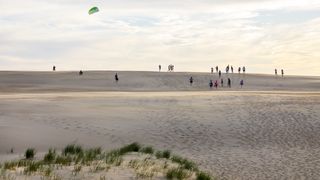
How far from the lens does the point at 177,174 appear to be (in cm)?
1008

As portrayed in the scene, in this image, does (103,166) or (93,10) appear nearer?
(103,166)

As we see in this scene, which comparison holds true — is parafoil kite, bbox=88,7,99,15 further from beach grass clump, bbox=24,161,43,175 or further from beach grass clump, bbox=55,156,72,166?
beach grass clump, bbox=24,161,43,175

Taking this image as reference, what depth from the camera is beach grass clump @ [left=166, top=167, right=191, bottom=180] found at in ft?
32.5

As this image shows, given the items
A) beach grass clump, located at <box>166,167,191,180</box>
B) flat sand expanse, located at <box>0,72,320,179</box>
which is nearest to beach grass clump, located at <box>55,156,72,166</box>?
beach grass clump, located at <box>166,167,191,180</box>

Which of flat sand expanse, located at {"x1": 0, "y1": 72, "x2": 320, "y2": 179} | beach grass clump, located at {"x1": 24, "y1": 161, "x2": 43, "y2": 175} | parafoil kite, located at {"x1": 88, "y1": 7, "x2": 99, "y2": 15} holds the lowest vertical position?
flat sand expanse, located at {"x1": 0, "y1": 72, "x2": 320, "y2": 179}

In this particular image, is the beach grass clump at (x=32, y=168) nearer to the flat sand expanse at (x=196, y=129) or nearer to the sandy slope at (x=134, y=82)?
the flat sand expanse at (x=196, y=129)

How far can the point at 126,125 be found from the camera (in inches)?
786

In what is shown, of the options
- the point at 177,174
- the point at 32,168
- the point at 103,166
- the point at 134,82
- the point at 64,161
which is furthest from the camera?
the point at 134,82

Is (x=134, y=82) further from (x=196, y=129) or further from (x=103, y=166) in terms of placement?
(x=103, y=166)

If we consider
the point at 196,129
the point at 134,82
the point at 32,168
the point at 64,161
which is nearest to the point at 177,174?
the point at 64,161

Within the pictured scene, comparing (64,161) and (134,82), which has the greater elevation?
(134,82)

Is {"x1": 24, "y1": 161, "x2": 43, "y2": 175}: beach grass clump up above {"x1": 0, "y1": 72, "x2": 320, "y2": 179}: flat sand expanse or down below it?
above

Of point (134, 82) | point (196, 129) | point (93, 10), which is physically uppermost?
point (93, 10)

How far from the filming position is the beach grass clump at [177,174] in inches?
390
